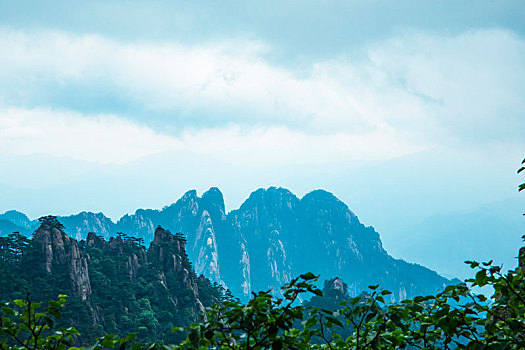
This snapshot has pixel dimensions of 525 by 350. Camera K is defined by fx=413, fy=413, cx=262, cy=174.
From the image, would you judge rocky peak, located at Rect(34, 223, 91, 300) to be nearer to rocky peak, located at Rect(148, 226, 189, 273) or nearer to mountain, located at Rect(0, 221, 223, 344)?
mountain, located at Rect(0, 221, 223, 344)

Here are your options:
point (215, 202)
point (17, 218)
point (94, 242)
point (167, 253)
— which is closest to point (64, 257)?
point (94, 242)

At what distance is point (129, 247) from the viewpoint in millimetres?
56688

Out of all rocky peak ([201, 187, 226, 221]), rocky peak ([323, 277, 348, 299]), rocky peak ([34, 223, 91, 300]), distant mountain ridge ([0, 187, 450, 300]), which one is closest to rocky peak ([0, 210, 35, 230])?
distant mountain ridge ([0, 187, 450, 300])

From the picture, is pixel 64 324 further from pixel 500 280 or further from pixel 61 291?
pixel 500 280

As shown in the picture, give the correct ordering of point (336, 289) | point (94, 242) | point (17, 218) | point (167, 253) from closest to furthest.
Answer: point (94, 242) → point (167, 253) → point (336, 289) → point (17, 218)

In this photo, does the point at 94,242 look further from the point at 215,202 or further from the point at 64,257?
the point at 215,202

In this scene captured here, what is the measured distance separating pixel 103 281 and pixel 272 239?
128660 millimetres

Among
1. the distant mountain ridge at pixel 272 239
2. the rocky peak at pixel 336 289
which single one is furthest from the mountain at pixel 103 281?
the distant mountain ridge at pixel 272 239

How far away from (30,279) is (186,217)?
125 m

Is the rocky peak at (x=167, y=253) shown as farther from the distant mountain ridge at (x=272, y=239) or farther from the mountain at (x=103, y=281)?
the distant mountain ridge at (x=272, y=239)

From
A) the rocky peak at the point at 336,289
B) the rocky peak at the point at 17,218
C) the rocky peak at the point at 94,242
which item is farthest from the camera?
the rocky peak at the point at 17,218

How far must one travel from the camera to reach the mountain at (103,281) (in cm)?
3972

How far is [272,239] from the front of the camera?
569 ft

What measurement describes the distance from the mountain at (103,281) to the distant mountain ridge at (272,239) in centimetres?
9740
